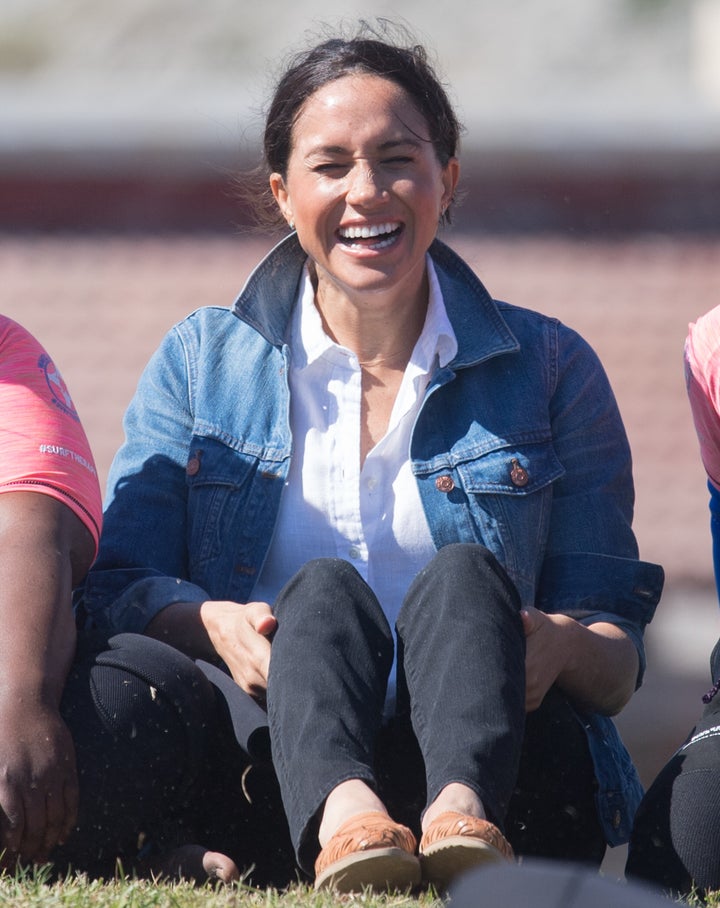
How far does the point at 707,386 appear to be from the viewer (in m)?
3.31

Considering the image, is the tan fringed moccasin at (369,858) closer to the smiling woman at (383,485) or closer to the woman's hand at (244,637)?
the smiling woman at (383,485)

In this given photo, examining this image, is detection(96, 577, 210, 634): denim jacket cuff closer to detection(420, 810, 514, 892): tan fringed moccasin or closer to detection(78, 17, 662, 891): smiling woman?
detection(78, 17, 662, 891): smiling woman

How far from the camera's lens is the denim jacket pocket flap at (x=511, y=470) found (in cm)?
338

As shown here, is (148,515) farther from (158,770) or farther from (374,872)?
(374,872)

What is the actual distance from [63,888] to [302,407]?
51.8 inches

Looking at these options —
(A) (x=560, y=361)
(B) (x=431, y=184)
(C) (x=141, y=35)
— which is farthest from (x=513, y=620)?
(C) (x=141, y=35)

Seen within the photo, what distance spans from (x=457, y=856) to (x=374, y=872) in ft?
0.45

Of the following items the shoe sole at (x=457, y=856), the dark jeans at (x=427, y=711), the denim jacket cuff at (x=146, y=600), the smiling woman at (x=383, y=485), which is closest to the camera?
the shoe sole at (x=457, y=856)

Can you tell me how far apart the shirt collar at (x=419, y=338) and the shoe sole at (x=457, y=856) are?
130cm

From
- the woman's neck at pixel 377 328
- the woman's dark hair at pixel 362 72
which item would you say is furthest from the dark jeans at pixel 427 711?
the woman's dark hair at pixel 362 72

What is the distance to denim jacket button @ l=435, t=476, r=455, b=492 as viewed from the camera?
339cm

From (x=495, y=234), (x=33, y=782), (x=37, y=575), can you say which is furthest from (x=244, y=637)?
(x=495, y=234)

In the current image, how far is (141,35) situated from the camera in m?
24.6

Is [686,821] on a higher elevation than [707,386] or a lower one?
lower
